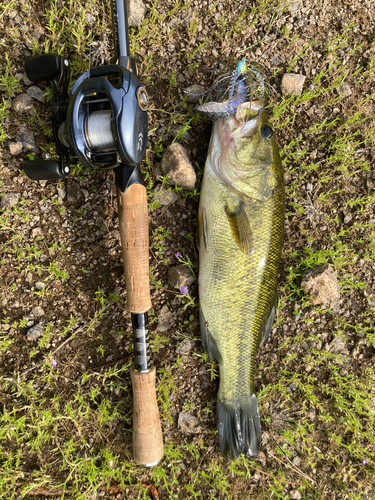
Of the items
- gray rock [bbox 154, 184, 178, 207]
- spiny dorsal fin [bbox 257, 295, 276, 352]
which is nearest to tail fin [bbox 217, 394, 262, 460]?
spiny dorsal fin [bbox 257, 295, 276, 352]

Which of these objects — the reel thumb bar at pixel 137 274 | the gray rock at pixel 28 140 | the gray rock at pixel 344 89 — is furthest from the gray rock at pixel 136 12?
the gray rock at pixel 344 89

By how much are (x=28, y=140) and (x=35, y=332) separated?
1345mm

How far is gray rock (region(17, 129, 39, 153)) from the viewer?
2.33 m

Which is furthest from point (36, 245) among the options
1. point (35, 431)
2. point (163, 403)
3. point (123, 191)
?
point (163, 403)

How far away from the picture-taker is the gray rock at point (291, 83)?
2.57 metres

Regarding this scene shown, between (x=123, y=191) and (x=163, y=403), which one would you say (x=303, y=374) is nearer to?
(x=163, y=403)

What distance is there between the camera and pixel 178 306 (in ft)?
8.38

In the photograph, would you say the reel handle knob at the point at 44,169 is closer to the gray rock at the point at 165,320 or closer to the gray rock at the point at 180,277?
the gray rock at the point at 180,277

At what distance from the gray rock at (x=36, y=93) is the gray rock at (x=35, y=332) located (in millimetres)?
1597

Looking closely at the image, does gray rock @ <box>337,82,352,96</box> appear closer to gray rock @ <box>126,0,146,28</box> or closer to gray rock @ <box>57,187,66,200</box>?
gray rock @ <box>126,0,146,28</box>

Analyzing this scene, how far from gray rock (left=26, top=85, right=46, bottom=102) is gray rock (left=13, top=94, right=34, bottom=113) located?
0.09ft

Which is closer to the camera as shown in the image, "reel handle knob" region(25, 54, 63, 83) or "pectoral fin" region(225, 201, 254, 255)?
"reel handle knob" region(25, 54, 63, 83)

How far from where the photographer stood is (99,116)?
5.96ft

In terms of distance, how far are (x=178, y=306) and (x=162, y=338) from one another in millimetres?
268
